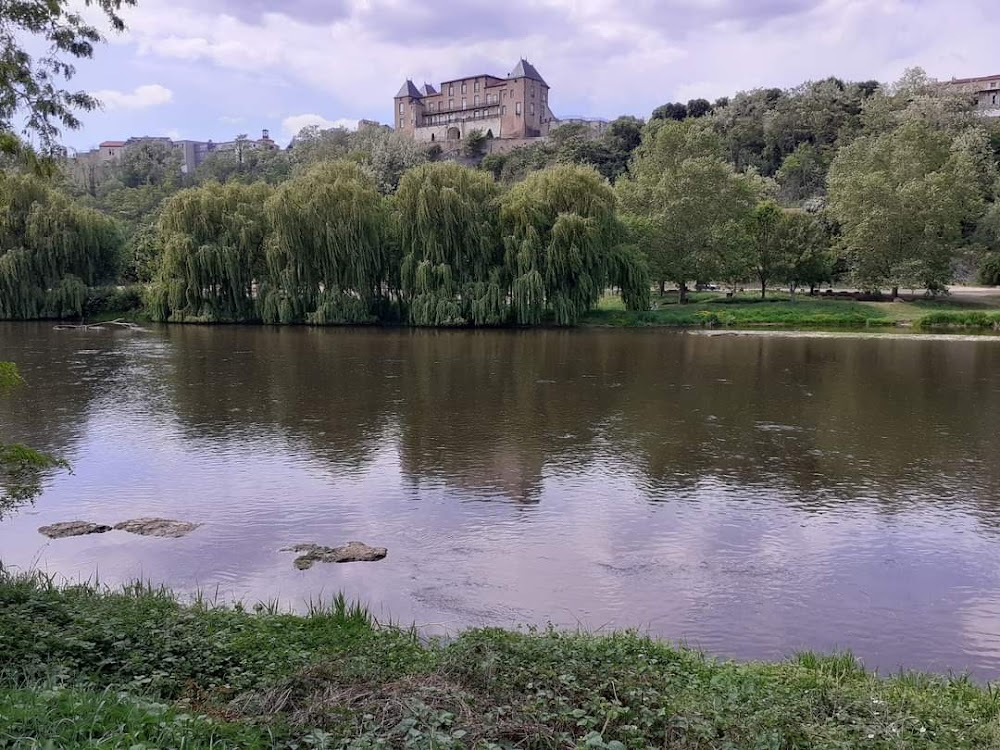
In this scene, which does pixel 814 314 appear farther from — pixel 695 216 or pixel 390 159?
pixel 390 159

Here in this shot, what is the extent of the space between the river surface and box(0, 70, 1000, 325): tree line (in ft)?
61.9

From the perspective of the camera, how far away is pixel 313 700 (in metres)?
5.61

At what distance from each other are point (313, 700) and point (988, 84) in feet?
394

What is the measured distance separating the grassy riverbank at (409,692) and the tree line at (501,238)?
39778mm

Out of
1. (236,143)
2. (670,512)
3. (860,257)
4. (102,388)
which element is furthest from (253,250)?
(236,143)

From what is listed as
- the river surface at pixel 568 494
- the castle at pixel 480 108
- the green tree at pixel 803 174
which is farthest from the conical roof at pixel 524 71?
the river surface at pixel 568 494

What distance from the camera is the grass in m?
46.9

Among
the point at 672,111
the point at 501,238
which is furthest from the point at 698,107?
the point at 501,238

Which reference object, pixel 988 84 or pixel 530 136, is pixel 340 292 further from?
pixel 988 84

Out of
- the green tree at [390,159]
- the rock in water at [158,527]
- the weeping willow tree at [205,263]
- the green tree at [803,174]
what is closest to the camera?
the rock in water at [158,527]

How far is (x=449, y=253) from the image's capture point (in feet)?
158

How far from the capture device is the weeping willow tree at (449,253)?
154 ft

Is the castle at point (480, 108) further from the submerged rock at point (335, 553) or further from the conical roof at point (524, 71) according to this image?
the submerged rock at point (335, 553)

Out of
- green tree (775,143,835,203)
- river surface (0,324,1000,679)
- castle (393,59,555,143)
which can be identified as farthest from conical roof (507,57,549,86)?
river surface (0,324,1000,679)
